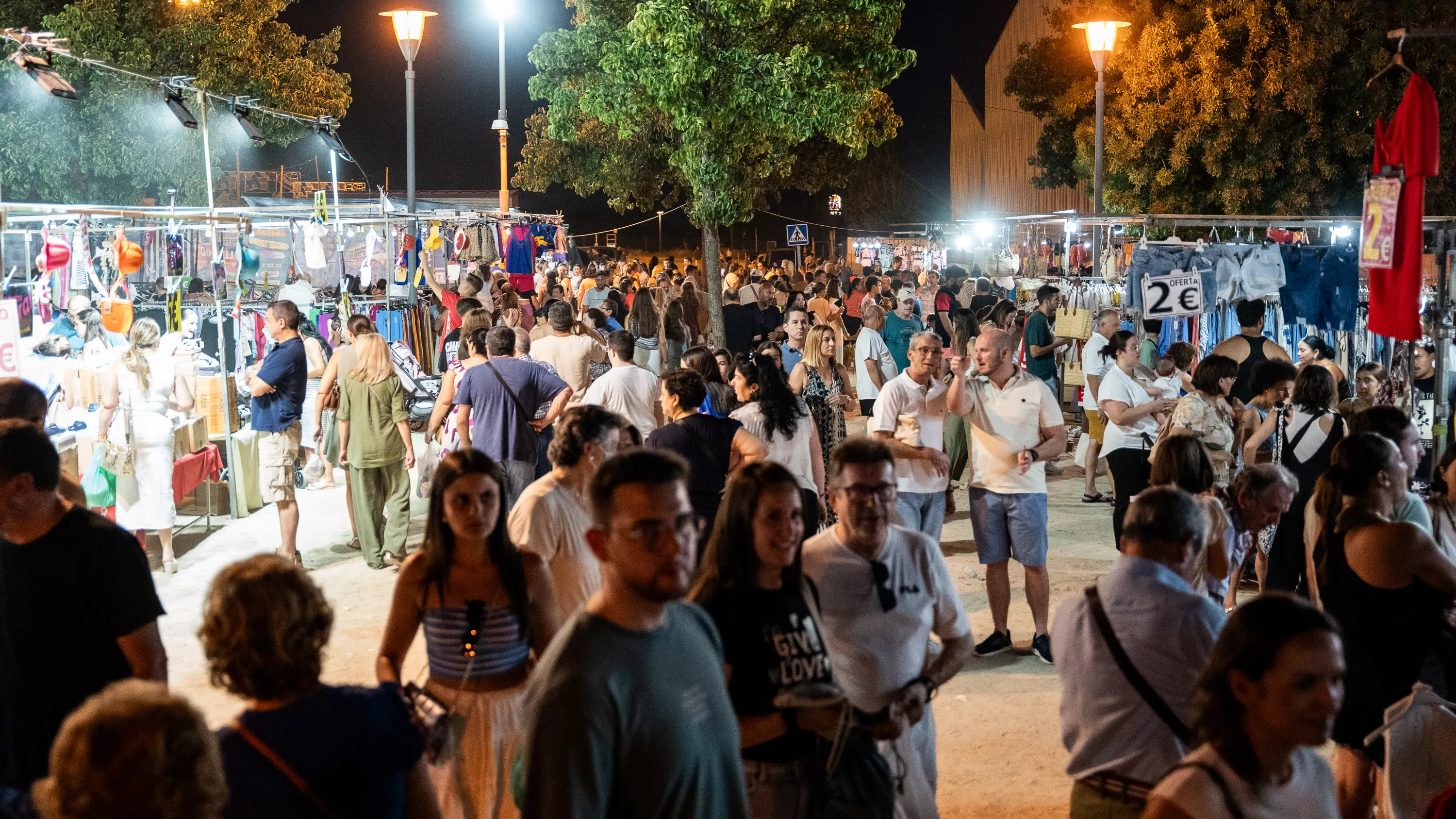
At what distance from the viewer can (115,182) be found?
30922mm

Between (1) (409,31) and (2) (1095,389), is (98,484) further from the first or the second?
(1) (409,31)

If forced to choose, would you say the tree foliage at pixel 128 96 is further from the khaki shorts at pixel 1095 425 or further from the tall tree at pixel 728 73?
the khaki shorts at pixel 1095 425

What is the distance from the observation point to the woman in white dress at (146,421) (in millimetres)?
8688

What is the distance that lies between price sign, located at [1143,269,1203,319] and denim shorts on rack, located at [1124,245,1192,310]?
4.6 inches

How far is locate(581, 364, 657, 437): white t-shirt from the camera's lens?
26.2 ft

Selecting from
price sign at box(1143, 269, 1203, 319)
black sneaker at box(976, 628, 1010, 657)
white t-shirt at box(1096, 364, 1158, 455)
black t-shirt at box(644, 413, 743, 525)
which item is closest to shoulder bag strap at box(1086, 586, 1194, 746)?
black t-shirt at box(644, 413, 743, 525)

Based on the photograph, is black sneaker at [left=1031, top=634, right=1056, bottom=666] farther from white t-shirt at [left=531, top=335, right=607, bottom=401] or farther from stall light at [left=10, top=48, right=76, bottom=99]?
stall light at [left=10, top=48, right=76, bottom=99]

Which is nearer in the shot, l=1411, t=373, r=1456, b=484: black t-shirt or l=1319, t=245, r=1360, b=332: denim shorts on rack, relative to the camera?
l=1411, t=373, r=1456, b=484: black t-shirt

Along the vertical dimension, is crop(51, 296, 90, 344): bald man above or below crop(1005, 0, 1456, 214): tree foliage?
below

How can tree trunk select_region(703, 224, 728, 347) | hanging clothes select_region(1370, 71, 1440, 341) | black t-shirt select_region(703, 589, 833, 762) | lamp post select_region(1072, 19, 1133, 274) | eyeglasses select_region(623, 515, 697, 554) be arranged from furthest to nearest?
tree trunk select_region(703, 224, 728, 347)
lamp post select_region(1072, 19, 1133, 274)
hanging clothes select_region(1370, 71, 1440, 341)
black t-shirt select_region(703, 589, 833, 762)
eyeglasses select_region(623, 515, 697, 554)

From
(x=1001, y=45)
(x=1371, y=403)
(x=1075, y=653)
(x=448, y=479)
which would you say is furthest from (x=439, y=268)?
(x=1001, y=45)

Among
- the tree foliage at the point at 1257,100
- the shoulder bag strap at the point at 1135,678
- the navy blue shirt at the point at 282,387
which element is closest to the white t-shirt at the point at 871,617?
the shoulder bag strap at the point at 1135,678

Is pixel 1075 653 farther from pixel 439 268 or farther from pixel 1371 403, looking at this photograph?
A: pixel 439 268

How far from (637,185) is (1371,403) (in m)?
19.7
